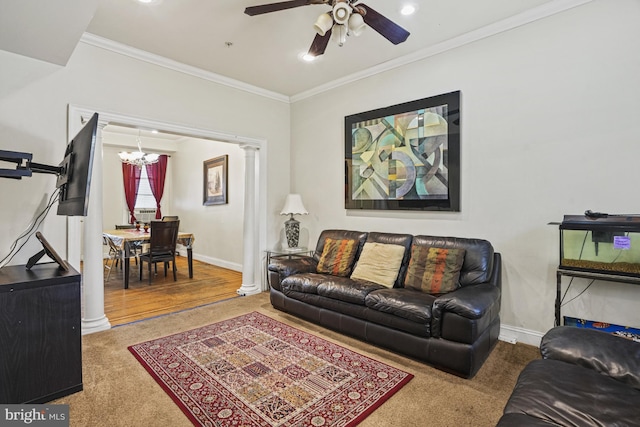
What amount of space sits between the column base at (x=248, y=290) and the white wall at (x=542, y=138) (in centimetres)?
225

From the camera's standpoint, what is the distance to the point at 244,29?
3.01 m

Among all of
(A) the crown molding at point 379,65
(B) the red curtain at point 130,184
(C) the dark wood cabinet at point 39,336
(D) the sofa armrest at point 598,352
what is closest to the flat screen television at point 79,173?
(C) the dark wood cabinet at point 39,336

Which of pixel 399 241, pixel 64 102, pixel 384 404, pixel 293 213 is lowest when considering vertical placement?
pixel 384 404

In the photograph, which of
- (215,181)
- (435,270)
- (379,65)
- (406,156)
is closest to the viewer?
(435,270)

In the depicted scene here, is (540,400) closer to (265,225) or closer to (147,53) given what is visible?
(265,225)

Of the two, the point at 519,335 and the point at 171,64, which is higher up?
the point at 171,64

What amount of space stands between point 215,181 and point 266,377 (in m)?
4.93

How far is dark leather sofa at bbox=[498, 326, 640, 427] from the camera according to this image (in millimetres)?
1193

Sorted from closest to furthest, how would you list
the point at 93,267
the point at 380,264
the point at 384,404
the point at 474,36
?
1. the point at 384,404
2. the point at 474,36
3. the point at 93,267
4. the point at 380,264

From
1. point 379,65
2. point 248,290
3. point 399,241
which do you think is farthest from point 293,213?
point 379,65

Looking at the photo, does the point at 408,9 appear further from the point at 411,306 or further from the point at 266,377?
the point at 266,377

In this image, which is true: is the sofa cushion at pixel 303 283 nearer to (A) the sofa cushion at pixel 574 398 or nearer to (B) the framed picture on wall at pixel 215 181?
(A) the sofa cushion at pixel 574 398

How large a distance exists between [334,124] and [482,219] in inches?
88.2

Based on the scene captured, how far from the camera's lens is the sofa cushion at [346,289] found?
2902mm
